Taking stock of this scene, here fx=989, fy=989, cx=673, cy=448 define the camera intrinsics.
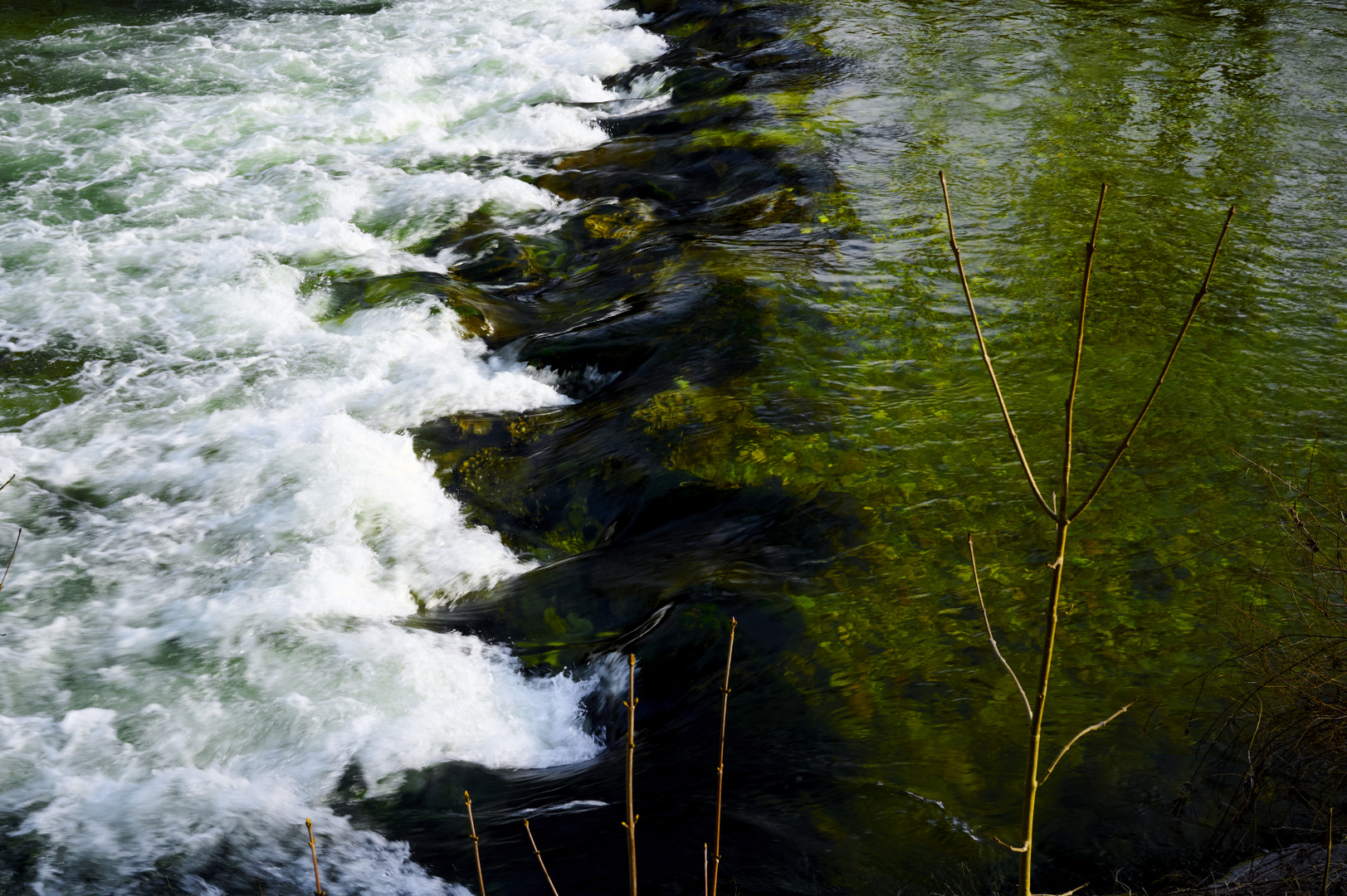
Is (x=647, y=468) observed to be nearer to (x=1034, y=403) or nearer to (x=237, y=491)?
(x=1034, y=403)

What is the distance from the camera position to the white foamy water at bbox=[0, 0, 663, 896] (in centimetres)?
358

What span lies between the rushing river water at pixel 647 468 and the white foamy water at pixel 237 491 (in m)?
0.03

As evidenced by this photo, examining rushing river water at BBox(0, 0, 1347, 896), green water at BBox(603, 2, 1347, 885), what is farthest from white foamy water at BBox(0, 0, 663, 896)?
green water at BBox(603, 2, 1347, 885)

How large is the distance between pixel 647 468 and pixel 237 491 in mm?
2265

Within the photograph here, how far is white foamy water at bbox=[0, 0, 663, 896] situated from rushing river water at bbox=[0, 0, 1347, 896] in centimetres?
3

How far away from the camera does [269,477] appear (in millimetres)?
5426

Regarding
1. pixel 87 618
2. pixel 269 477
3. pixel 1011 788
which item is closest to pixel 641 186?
pixel 269 477

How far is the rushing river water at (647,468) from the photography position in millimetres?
3273

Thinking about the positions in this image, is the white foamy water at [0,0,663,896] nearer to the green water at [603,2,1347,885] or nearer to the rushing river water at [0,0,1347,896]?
the rushing river water at [0,0,1347,896]

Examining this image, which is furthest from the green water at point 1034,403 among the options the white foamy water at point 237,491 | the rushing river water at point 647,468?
the white foamy water at point 237,491

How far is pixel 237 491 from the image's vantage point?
17.6 ft

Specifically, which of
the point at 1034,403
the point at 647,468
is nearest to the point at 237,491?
the point at 647,468

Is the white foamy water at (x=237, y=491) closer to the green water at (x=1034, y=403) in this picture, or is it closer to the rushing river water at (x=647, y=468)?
the rushing river water at (x=647, y=468)

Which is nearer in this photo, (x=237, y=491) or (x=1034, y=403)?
(x=1034, y=403)
